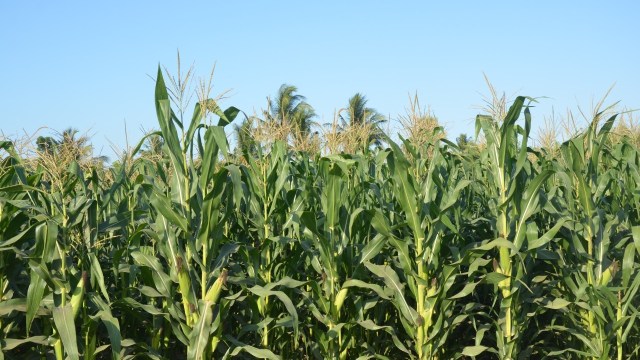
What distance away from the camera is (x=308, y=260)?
6172 mm

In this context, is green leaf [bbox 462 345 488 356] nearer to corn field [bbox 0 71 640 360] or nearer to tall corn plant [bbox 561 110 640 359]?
corn field [bbox 0 71 640 360]

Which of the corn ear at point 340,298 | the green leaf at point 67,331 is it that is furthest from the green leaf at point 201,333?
the corn ear at point 340,298

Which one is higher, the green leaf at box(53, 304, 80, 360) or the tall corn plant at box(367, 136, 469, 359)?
the tall corn plant at box(367, 136, 469, 359)

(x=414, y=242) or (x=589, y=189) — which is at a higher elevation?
(x=589, y=189)

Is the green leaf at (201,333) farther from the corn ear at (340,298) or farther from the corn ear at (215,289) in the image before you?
the corn ear at (340,298)

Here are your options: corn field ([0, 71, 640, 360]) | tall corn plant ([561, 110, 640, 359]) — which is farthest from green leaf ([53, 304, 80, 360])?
tall corn plant ([561, 110, 640, 359])

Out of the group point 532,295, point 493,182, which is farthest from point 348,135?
point 532,295

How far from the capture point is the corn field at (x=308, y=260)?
16.4 ft

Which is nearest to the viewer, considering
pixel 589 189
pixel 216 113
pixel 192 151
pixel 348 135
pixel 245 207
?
pixel 192 151

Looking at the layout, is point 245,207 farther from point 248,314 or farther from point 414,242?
point 414,242

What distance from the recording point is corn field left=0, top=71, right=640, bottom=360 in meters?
5.00

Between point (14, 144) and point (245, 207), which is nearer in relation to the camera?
point (14, 144)

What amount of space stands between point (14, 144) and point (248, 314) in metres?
2.50

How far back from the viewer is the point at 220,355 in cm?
555
